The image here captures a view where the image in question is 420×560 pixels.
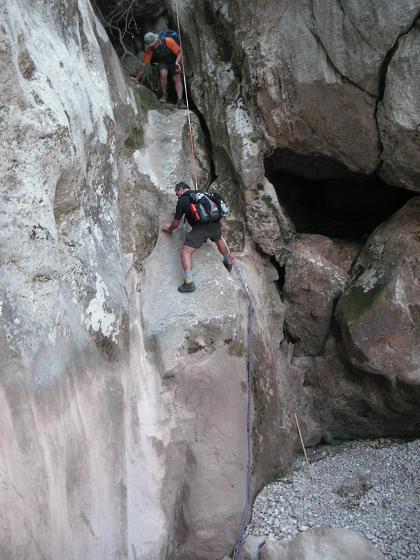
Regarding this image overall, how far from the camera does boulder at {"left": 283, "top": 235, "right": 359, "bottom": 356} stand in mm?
7480

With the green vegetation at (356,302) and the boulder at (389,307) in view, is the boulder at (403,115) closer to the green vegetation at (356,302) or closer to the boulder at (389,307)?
the boulder at (389,307)

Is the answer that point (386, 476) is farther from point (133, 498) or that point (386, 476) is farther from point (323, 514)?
point (133, 498)

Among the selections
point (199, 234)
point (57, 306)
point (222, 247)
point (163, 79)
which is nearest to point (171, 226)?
point (199, 234)

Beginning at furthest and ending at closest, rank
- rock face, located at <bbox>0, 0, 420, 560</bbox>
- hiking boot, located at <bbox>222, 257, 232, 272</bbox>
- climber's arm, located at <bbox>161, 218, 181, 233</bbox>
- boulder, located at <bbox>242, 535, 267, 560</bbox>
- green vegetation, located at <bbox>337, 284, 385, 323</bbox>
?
1. green vegetation, located at <bbox>337, 284, 385, 323</bbox>
2. hiking boot, located at <bbox>222, 257, 232, 272</bbox>
3. climber's arm, located at <bbox>161, 218, 181, 233</bbox>
4. boulder, located at <bbox>242, 535, 267, 560</bbox>
5. rock face, located at <bbox>0, 0, 420, 560</bbox>

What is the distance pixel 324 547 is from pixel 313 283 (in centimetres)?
349

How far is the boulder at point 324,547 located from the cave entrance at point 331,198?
14.6 feet

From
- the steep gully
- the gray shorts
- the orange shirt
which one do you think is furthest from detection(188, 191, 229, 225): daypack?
the orange shirt

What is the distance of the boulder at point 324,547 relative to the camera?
17.0 ft

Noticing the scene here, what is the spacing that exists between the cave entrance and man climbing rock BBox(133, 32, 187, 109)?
69.2 inches

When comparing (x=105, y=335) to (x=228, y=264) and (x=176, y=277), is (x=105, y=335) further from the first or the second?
(x=228, y=264)

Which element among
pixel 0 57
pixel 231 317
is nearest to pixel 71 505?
pixel 231 317

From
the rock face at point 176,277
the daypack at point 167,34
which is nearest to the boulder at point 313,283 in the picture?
the rock face at point 176,277

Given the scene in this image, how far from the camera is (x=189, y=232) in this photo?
6422 mm

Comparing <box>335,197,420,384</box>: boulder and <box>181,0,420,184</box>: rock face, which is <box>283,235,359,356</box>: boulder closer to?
<box>335,197,420,384</box>: boulder
